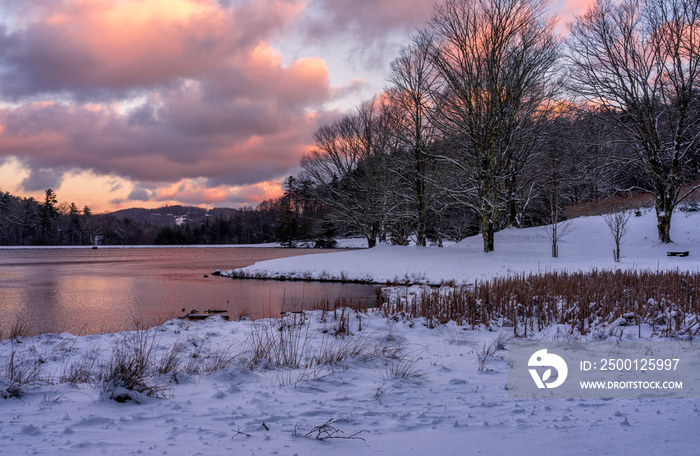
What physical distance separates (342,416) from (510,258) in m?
18.6

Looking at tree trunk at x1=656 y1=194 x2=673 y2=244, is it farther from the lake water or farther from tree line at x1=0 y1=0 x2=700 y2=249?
the lake water

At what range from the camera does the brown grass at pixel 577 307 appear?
664 centimetres

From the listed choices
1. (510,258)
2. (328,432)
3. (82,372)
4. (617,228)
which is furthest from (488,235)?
(328,432)

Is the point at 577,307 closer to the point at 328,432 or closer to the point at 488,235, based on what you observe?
the point at 328,432

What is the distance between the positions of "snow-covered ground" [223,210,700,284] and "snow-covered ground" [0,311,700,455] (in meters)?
13.6

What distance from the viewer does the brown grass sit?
664cm

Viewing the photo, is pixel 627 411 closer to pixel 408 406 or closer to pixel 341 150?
Answer: pixel 408 406

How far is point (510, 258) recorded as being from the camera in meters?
20.1

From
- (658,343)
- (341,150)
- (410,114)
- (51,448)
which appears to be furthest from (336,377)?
(341,150)

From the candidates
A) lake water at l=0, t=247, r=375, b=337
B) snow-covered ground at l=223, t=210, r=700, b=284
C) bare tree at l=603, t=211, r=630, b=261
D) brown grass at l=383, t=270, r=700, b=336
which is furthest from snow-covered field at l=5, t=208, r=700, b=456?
bare tree at l=603, t=211, r=630, b=261

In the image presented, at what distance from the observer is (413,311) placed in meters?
9.05

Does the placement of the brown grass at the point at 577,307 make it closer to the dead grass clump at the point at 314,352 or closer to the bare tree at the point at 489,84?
the dead grass clump at the point at 314,352

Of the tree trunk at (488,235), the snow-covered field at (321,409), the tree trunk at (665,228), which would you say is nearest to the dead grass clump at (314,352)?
the snow-covered field at (321,409)

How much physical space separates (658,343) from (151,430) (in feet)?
20.7
